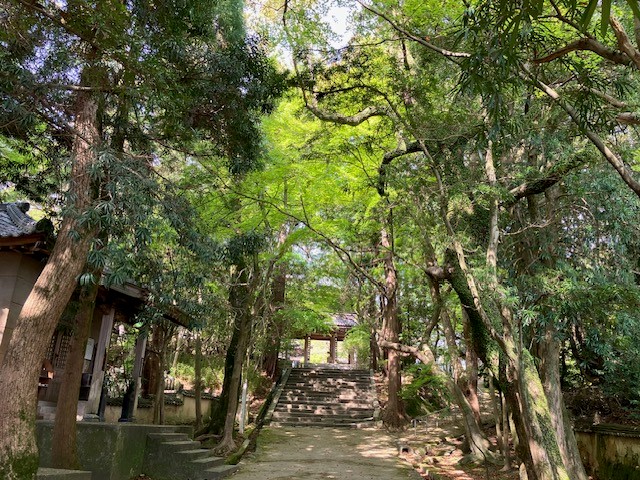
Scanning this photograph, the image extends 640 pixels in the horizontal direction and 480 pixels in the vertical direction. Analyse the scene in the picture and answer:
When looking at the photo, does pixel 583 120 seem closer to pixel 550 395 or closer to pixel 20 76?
pixel 550 395

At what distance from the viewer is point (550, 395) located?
8.49m

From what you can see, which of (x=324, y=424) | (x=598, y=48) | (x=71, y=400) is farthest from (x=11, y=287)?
(x=324, y=424)

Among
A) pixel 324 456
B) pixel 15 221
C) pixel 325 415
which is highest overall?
pixel 15 221

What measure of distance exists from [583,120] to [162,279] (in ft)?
20.5

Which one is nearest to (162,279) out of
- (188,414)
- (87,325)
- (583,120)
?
(87,325)

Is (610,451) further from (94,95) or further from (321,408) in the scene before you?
(94,95)

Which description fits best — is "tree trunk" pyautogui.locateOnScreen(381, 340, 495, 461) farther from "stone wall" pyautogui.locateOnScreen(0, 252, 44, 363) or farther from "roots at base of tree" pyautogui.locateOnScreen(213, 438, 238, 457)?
"stone wall" pyautogui.locateOnScreen(0, 252, 44, 363)

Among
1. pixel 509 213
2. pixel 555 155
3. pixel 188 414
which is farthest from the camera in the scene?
pixel 188 414

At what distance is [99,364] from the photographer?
426 inches

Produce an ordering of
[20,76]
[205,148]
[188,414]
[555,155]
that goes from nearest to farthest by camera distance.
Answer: [20,76]
[555,155]
[205,148]
[188,414]

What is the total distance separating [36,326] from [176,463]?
4705 mm

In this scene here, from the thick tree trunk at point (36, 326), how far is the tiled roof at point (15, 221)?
2252 mm

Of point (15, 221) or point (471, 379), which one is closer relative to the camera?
point (15, 221)

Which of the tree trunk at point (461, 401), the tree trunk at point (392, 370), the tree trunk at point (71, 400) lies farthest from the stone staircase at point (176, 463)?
the tree trunk at point (392, 370)
